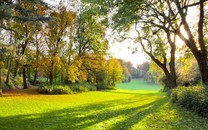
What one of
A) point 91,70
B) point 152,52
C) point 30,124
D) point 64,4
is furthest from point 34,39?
point 30,124

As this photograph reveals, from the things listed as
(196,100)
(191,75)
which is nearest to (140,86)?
(191,75)

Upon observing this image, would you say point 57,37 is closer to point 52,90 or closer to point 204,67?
point 52,90

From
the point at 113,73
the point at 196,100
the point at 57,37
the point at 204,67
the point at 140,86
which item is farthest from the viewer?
the point at 140,86

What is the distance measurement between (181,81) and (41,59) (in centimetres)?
2032

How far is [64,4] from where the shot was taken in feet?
86.8

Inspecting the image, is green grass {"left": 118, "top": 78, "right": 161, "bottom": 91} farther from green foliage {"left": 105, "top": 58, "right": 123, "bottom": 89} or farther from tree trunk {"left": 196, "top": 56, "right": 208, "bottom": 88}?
tree trunk {"left": 196, "top": 56, "right": 208, "bottom": 88}

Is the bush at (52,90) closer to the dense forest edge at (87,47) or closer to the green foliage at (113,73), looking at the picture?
the dense forest edge at (87,47)

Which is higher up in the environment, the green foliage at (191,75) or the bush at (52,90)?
the green foliage at (191,75)

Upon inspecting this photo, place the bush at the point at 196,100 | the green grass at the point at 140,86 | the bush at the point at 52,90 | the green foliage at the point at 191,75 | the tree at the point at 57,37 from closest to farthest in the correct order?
the bush at the point at 196,100
the bush at the point at 52,90
the tree at the point at 57,37
the green foliage at the point at 191,75
the green grass at the point at 140,86

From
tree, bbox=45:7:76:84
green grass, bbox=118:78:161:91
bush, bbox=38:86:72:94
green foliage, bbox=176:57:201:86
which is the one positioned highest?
tree, bbox=45:7:76:84

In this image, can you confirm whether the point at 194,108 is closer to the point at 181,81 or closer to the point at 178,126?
the point at 178,126

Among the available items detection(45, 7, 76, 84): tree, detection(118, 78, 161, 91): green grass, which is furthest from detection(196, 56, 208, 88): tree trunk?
Result: detection(118, 78, 161, 91): green grass

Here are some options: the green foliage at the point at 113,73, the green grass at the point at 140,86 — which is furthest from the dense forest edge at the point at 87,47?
the green grass at the point at 140,86

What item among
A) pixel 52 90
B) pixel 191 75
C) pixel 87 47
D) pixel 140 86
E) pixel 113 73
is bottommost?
pixel 140 86
